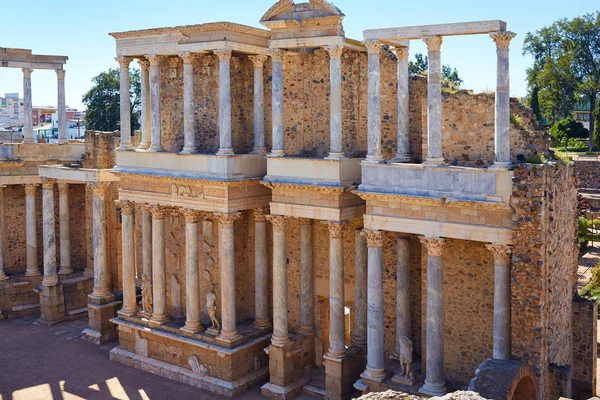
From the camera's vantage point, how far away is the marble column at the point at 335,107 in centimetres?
1789

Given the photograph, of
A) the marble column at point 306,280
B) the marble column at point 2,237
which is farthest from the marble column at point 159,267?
the marble column at point 2,237

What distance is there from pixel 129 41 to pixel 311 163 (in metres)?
7.66

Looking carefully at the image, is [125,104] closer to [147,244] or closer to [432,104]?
[147,244]

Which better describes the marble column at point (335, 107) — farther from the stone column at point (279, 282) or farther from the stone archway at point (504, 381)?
the stone archway at point (504, 381)

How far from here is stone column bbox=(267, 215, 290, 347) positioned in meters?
19.2

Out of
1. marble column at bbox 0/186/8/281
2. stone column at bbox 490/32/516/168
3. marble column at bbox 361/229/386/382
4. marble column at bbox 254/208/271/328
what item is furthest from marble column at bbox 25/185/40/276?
stone column at bbox 490/32/516/168

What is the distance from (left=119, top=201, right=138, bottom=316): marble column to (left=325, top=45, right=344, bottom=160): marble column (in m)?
7.83

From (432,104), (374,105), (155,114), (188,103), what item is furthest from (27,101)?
(432,104)

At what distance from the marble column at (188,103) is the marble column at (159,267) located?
2.29 meters

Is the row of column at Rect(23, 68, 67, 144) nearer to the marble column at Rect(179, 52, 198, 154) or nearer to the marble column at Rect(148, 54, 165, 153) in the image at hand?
the marble column at Rect(148, 54, 165, 153)

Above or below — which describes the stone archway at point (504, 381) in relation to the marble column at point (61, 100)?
below

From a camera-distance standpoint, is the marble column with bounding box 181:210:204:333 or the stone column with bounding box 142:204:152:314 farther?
the stone column with bounding box 142:204:152:314

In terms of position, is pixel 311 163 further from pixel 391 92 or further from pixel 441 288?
pixel 441 288

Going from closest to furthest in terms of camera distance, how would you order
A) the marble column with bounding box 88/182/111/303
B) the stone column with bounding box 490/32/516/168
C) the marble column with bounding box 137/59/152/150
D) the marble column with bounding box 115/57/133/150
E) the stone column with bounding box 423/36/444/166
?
the stone column with bounding box 490/32/516/168 < the stone column with bounding box 423/36/444/166 < the marble column with bounding box 115/57/133/150 < the marble column with bounding box 137/59/152/150 < the marble column with bounding box 88/182/111/303
